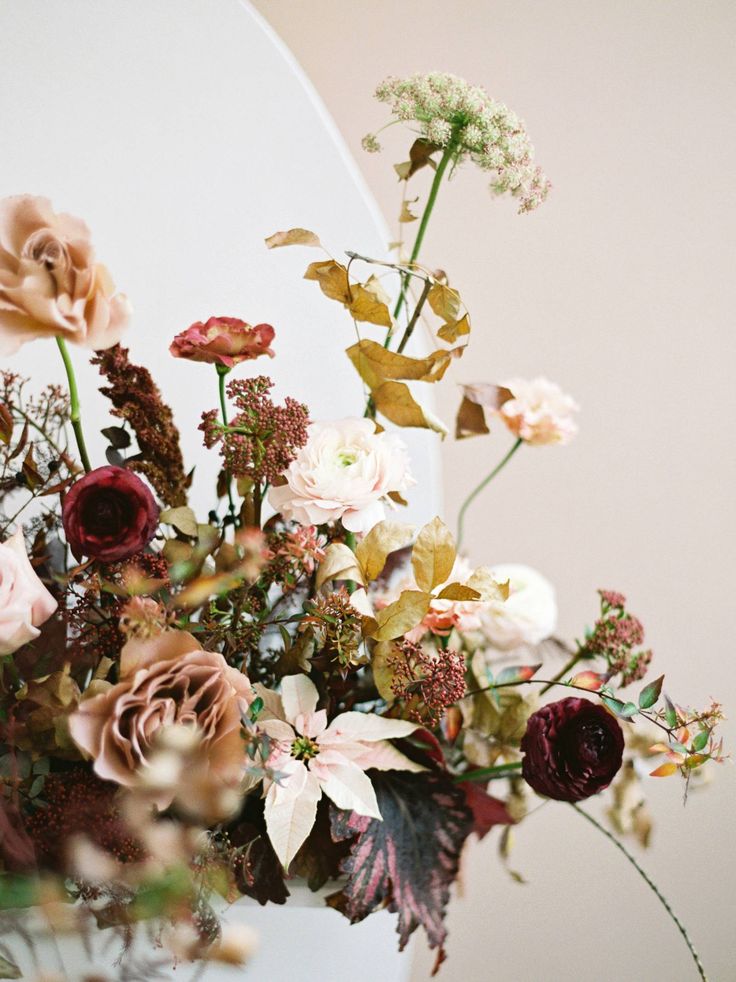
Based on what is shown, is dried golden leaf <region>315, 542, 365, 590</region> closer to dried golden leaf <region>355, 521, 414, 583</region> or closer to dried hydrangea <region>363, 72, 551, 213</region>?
dried golden leaf <region>355, 521, 414, 583</region>

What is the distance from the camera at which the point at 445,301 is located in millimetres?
545

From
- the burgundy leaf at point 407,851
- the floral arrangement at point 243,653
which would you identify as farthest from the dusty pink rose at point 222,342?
the burgundy leaf at point 407,851

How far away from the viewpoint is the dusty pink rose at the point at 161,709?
44cm

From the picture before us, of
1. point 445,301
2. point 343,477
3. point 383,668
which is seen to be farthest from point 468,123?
point 383,668

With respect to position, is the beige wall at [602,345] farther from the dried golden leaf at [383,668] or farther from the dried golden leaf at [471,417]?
the dried golden leaf at [383,668]

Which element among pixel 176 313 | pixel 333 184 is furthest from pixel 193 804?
pixel 333 184

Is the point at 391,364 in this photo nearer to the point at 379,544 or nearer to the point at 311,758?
the point at 379,544

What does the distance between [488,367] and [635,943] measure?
78 cm

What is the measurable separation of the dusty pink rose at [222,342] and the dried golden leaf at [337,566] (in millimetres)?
124

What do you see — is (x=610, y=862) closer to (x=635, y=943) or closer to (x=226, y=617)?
(x=635, y=943)

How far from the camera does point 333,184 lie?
762mm

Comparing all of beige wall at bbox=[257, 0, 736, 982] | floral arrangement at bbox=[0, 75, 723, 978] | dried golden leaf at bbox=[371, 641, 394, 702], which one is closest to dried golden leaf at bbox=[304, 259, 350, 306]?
floral arrangement at bbox=[0, 75, 723, 978]

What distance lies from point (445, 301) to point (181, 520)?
0.68ft

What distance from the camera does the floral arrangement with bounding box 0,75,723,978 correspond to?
44 cm
